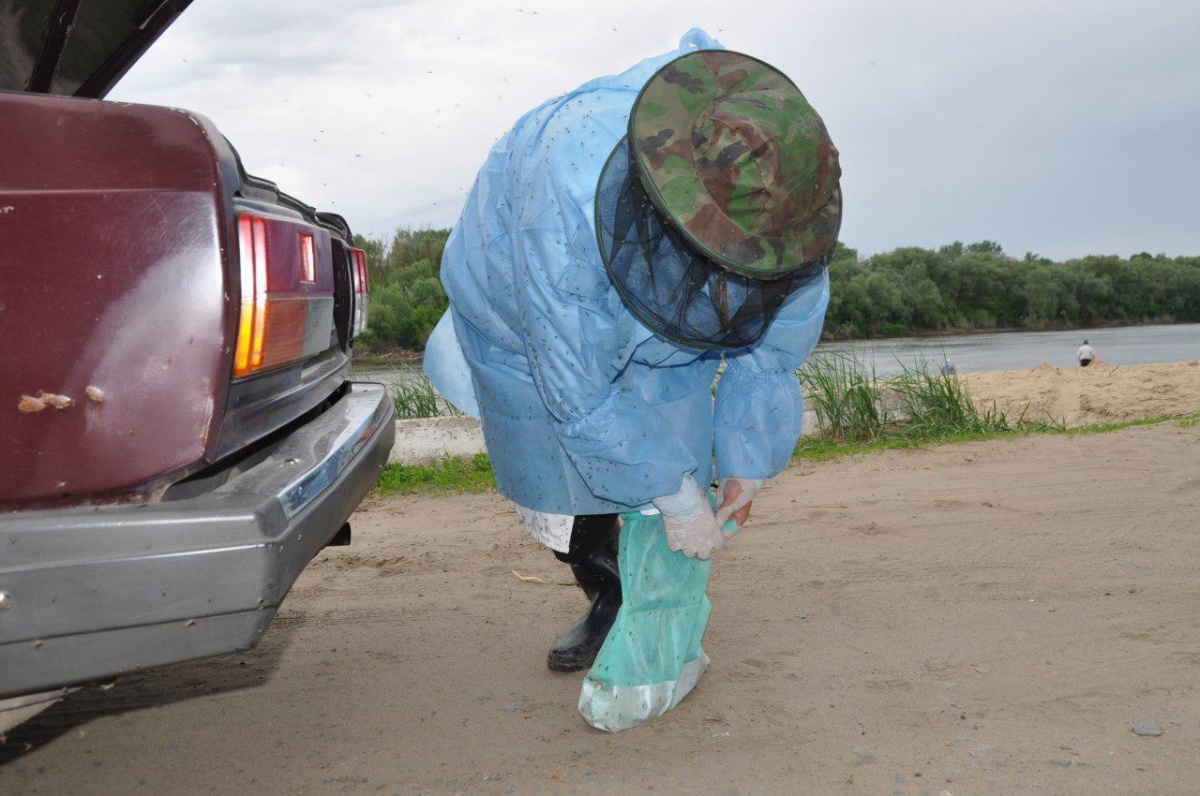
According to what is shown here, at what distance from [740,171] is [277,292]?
985 mm

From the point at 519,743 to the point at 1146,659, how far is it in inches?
75.5

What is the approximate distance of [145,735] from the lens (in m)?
2.78

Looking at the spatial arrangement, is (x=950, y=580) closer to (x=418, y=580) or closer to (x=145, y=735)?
(x=418, y=580)

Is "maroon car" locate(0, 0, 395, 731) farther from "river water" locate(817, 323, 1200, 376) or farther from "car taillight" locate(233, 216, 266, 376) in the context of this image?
"river water" locate(817, 323, 1200, 376)

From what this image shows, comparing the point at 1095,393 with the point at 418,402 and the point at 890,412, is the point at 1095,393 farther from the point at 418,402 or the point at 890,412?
the point at 418,402

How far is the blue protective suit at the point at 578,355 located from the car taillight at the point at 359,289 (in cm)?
29

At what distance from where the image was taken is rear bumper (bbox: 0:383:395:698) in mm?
1642

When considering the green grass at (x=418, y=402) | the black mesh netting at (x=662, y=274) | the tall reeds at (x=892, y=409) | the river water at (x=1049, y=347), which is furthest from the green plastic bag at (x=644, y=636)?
the river water at (x=1049, y=347)

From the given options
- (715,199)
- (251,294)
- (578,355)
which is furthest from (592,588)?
(251,294)

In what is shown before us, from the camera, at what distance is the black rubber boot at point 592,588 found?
3.03 metres

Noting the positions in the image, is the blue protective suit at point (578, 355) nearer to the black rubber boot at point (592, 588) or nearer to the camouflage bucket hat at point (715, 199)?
the camouflage bucket hat at point (715, 199)

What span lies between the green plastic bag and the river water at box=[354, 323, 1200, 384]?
30.6ft

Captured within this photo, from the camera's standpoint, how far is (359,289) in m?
3.22

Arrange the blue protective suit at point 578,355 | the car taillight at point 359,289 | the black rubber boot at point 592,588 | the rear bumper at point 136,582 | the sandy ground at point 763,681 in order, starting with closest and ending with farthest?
1. the rear bumper at point 136,582
2. the blue protective suit at point 578,355
3. the sandy ground at point 763,681
4. the black rubber boot at point 592,588
5. the car taillight at point 359,289
